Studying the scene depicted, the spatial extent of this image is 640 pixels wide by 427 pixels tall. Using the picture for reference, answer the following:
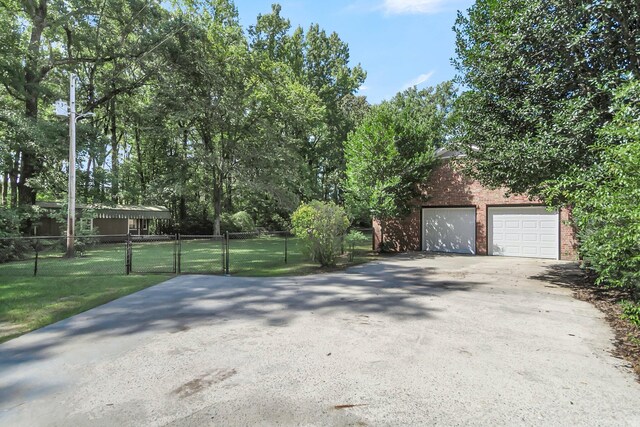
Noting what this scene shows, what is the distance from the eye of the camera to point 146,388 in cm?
304

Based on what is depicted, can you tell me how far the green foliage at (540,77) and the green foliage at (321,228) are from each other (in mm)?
4509

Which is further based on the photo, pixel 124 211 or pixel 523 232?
pixel 124 211

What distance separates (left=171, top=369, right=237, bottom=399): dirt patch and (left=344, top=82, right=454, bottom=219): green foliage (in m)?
11.4

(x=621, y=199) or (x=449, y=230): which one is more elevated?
(x=621, y=199)

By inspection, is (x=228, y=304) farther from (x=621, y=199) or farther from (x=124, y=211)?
(x=124, y=211)

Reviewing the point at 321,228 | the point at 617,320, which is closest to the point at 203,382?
the point at 617,320

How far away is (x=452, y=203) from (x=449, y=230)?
1251mm

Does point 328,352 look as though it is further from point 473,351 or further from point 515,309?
point 515,309

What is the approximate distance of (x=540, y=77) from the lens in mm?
6789

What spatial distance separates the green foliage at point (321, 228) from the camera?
10586 mm

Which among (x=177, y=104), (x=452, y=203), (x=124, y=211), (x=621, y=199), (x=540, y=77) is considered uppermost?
(x=177, y=104)

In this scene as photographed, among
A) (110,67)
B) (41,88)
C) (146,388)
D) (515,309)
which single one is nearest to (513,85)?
(515,309)

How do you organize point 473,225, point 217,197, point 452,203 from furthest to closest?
1. point 217,197
2. point 452,203
3. point 473,225

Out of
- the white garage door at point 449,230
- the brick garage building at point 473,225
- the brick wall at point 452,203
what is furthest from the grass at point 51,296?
the white garage door at point 449,230
